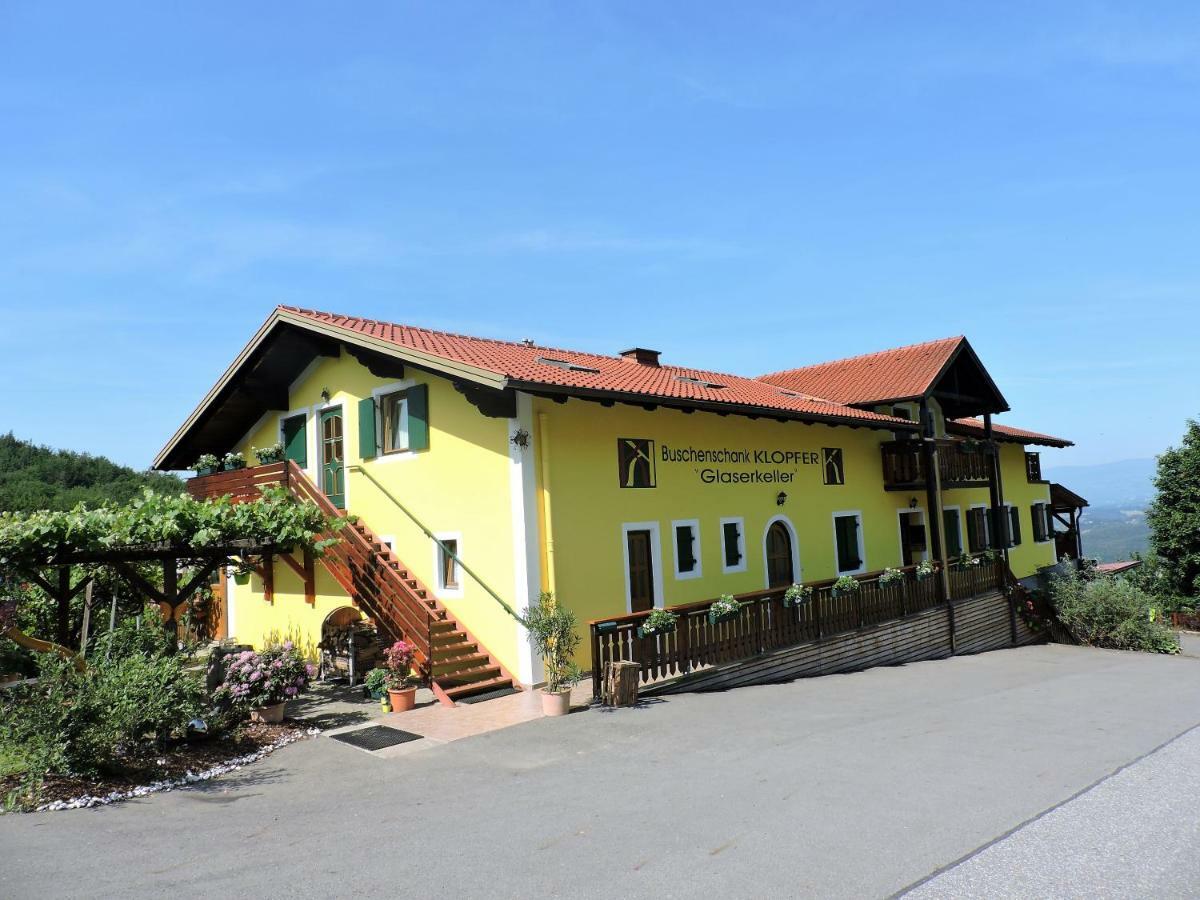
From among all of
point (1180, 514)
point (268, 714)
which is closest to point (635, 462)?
point (268, 714)

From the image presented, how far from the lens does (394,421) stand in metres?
14.3

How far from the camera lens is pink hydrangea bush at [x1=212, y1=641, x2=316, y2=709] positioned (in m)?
9.43

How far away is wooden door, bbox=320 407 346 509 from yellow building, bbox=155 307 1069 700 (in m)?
0.04

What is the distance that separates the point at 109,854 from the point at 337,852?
5.34ft

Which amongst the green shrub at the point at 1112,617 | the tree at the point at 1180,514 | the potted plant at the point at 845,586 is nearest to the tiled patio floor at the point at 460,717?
the potted plant at the point at 845,586

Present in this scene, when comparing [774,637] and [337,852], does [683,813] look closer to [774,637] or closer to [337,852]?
[337,852]

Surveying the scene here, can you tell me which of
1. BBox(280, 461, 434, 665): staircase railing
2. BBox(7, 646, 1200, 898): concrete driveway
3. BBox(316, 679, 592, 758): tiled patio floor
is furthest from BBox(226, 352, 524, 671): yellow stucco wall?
BBox(7, 646, 1200, 898): concrete driveway

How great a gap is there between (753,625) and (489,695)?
4.19m

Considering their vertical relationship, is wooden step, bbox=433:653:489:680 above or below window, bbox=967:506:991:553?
below

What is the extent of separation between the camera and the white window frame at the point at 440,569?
1277 cm

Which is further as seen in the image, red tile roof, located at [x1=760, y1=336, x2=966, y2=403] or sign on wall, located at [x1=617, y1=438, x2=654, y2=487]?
red tile roof, located at [x1=760, y1=336, x2=966, y2=403]

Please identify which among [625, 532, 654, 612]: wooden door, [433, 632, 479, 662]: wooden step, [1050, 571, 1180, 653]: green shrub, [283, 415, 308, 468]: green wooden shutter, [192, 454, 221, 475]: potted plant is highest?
[283, 415, 308, 468]: green wooden shutter

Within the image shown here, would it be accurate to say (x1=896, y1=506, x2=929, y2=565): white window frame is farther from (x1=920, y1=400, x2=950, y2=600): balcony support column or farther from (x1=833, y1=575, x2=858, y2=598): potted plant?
(x1=833, y1=575, x2=858, y2=598): potted plant

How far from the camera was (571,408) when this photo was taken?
484 inches
